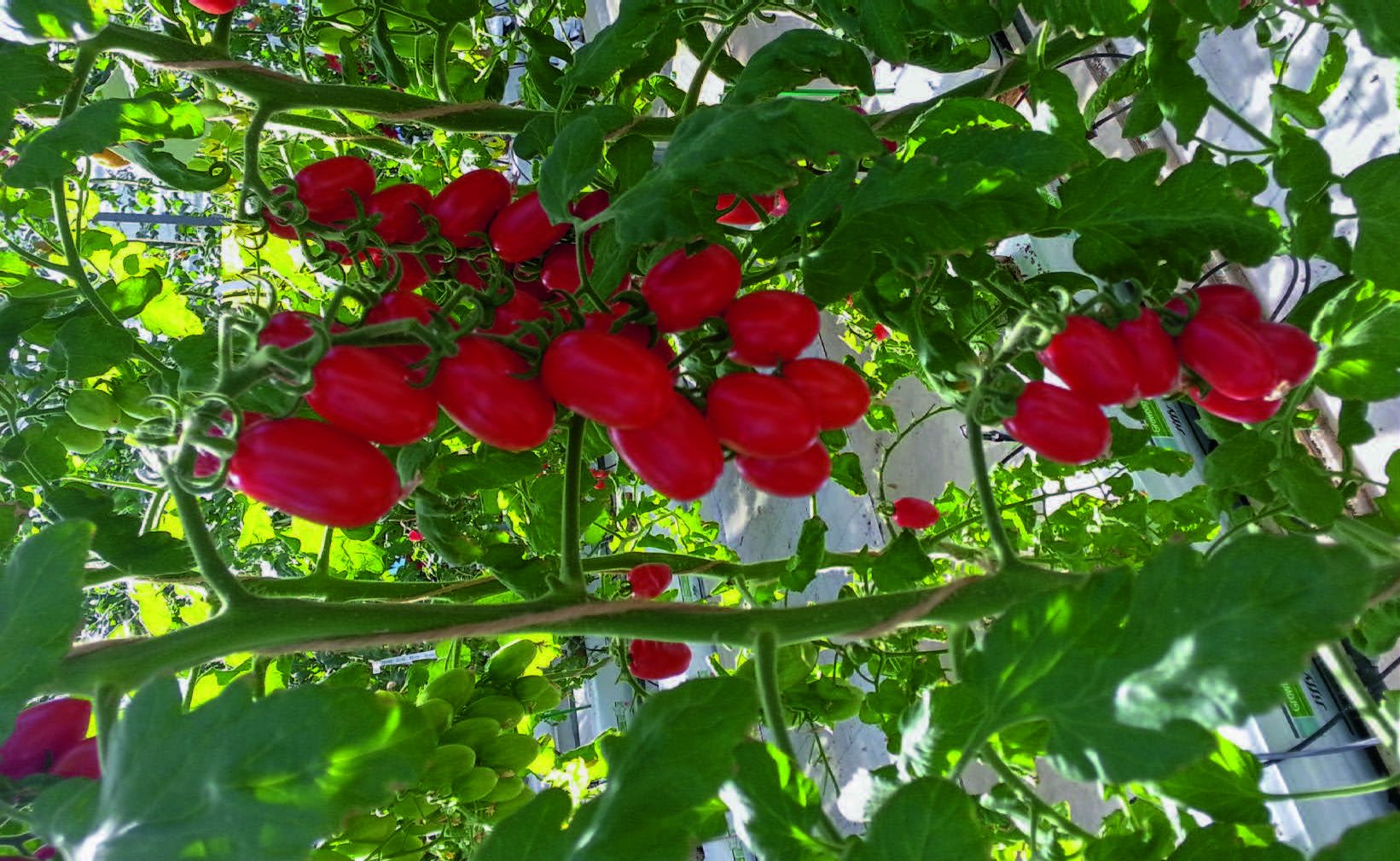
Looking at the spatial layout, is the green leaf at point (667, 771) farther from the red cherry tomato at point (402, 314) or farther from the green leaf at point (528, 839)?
the red cherry tomato at point (402, 314)

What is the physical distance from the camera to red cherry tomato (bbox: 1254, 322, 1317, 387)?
1.81ft

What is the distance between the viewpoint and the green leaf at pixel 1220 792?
0.42 meters

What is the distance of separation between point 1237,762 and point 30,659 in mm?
562

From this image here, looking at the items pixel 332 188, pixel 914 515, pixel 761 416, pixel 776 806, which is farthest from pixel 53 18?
pixel 914 515

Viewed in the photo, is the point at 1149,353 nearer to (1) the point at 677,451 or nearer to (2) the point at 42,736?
(1) the point at 677,451

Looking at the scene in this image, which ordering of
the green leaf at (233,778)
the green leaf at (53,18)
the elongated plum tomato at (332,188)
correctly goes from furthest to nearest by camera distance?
the elongated plum tomato at (332,188) < the green leaf at (53,18) < the green leaf at (233,778)

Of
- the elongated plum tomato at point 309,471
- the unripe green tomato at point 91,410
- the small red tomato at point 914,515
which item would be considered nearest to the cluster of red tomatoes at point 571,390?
the elongated plum tomato at point 309,471

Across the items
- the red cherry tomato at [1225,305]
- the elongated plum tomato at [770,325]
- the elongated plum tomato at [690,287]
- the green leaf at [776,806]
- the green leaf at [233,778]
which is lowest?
the green leaf at [776,806]

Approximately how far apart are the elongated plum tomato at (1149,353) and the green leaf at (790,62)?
0.85 ft

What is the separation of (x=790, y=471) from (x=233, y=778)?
36 centimetres

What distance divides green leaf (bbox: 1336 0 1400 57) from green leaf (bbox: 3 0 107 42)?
71cm

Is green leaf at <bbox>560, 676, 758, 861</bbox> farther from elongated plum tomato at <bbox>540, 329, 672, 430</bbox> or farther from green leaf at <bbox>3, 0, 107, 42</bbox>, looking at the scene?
green leaf at <bbox>3, 0, 107, 42</bbox>

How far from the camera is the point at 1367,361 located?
1.78ft

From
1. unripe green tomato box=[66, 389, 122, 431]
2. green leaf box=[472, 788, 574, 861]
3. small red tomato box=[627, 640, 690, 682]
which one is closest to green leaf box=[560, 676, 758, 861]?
green leaf box=[472, 788, 574, 861]
